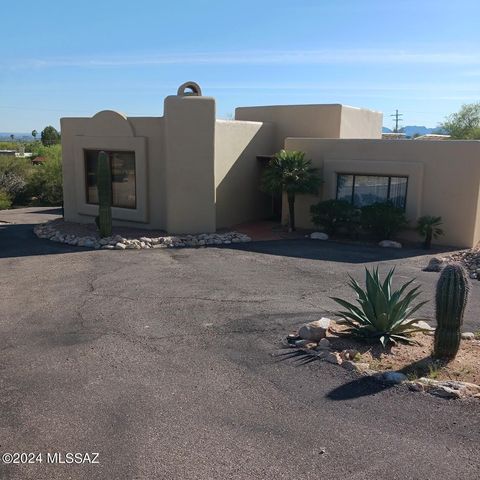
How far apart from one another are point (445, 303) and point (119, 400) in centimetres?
416

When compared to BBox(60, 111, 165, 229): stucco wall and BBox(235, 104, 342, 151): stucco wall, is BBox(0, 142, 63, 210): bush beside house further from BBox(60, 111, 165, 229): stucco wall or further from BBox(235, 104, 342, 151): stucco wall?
BBox(235, 104, 342, 151): stucco wall

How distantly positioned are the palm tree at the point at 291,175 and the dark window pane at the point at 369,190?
131cm

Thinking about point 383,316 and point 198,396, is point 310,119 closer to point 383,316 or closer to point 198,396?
point 383,316

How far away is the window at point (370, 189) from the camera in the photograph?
17.4 meters

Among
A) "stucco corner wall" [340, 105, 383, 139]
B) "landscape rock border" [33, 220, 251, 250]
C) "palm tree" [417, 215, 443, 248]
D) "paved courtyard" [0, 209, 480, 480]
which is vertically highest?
"stucco corner wall" [340, 105, 383, 139]

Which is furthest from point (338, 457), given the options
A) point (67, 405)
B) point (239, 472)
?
point (67, 405)

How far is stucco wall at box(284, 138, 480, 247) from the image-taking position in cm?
1631

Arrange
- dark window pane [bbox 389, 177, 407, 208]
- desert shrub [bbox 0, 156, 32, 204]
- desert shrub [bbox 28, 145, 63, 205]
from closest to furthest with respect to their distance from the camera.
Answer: dark window pane [bbox 389, 177, 407, 208], desert shrub [bbox 28, 145, 63, 205], desert shrub [bbox 0, 156, 32, 204]

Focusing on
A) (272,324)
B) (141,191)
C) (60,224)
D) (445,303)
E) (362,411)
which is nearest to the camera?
(362,411)

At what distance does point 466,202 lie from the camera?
16.4 metres

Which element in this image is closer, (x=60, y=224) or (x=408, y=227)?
(x=408, y=227)

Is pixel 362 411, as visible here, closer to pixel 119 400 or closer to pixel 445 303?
pixel 445 303

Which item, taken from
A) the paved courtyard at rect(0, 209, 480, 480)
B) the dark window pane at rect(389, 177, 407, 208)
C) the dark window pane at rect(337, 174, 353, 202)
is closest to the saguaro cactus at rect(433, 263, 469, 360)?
the paved courtyard at rect(0, 209, 480, 480)

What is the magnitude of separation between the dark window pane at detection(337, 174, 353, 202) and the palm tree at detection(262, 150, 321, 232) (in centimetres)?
79
